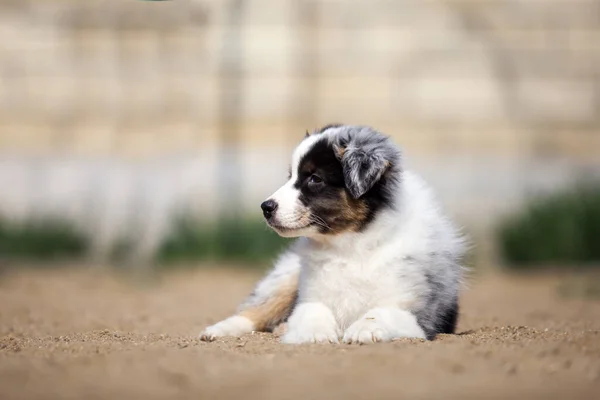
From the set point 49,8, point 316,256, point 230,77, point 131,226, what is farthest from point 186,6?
point 316,256

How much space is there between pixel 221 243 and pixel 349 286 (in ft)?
15.2

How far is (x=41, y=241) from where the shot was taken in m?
9.15

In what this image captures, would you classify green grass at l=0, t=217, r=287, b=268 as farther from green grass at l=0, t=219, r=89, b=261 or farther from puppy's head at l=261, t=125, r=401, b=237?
puppy's head at l=261, t=125, r=401, b=237

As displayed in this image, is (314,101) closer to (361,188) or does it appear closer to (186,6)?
(186,6)

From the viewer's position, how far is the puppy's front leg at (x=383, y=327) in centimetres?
425

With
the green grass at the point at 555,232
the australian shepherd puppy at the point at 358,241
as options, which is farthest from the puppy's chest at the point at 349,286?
the green grass at the point at 555,232

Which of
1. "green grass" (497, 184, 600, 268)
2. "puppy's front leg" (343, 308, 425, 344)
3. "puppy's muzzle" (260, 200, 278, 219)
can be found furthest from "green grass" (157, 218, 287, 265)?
"puppy's front leg" (343, 308, 425, 344)

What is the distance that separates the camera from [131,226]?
919 centimetres

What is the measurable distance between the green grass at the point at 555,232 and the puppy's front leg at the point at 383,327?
4889mm

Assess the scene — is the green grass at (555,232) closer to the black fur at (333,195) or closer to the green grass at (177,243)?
the green grass at (177,243)

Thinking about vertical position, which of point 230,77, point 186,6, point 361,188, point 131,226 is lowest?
point 131,226

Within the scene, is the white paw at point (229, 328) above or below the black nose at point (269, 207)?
below

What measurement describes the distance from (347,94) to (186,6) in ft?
5.92

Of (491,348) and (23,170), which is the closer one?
(491,348)
